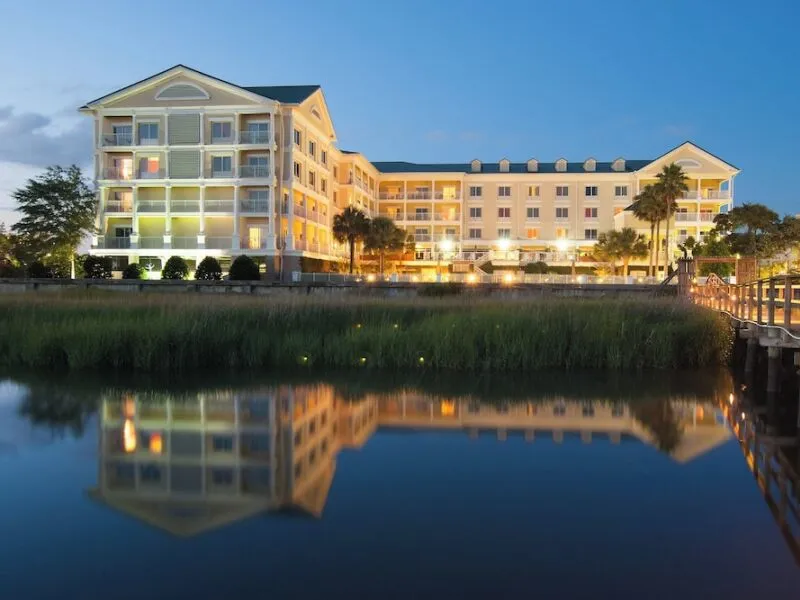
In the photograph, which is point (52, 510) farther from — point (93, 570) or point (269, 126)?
point (269, 126)

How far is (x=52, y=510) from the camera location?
7316 mm

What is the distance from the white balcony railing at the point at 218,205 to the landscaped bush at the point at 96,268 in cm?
828

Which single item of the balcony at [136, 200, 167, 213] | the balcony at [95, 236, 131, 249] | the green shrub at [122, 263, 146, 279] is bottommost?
the green shrub at [122, 263, 146, 279]

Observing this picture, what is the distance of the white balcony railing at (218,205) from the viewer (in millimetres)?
47719

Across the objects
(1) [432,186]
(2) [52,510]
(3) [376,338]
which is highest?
(1) [432,186]

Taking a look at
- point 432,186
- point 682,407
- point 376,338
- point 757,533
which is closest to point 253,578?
point 757,533

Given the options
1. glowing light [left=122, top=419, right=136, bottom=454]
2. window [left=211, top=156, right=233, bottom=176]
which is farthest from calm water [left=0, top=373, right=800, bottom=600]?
window [left=211, top=156, right=233, bottom=176]

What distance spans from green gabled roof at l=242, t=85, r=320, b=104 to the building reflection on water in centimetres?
3780

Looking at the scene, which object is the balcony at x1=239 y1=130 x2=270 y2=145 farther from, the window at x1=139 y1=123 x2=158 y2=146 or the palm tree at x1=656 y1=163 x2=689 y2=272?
the palm tree at x1=656 y1=163 x2=689 y2=272

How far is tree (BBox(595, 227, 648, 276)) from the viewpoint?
55781mm

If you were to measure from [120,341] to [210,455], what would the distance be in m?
7.94

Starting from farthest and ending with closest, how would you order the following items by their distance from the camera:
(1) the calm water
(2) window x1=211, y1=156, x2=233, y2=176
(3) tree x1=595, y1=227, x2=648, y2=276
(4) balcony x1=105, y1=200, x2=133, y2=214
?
(3) tree x1=595, y1=227, x2=648, y2=276 → (4) balcony x1=105, y1=200, x2=133, y2=214 → (2) window x1=211, y1=156, x2=233, y2=176 → (1) the calm water

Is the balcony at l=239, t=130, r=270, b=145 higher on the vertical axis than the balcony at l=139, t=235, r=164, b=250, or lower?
higher

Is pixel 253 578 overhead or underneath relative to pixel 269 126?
underneath
